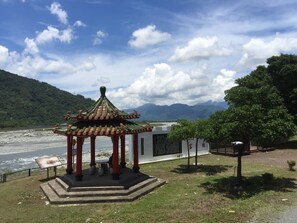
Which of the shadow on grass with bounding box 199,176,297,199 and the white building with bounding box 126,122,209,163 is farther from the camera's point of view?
the white building with bounding box 126,122,209,163

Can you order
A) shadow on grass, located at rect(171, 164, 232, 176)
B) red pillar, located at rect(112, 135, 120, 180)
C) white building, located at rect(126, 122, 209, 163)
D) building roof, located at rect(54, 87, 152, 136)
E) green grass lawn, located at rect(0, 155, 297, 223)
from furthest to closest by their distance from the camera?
white building, located at rect(126, 122, 209, 163)
shadow on grass, located at rect(171, 164, 232, 176)
red pillar, located at rect(112, 135, 120, 180)
building roof, located at rect(54, 87, 152, 136)
green grass lawn, located at rect(0, 155, 297, 223)

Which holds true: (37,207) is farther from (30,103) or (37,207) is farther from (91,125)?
(30,103)

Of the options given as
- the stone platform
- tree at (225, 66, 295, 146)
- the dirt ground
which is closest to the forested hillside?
the dirt ground

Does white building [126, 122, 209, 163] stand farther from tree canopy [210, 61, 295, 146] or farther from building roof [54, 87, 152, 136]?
tree canopy [210, 61, 295, 146]

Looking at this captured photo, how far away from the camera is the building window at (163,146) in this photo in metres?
28.3

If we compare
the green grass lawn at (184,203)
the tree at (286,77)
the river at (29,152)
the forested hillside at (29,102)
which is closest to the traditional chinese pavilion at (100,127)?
the green grass lawn at (184,203)

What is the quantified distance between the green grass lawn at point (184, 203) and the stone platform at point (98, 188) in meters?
0.44

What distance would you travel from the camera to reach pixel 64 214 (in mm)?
14336

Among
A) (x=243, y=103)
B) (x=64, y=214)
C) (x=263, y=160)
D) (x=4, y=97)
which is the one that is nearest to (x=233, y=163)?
(x=263, y=160)

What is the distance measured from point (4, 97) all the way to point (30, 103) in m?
11.3

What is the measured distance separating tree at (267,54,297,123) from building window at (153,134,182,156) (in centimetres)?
1378

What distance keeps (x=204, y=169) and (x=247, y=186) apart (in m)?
6.15

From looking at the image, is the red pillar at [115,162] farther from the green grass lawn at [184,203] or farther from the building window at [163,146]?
the building window at [163,146]

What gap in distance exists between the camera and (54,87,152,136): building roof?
17.2 metres
